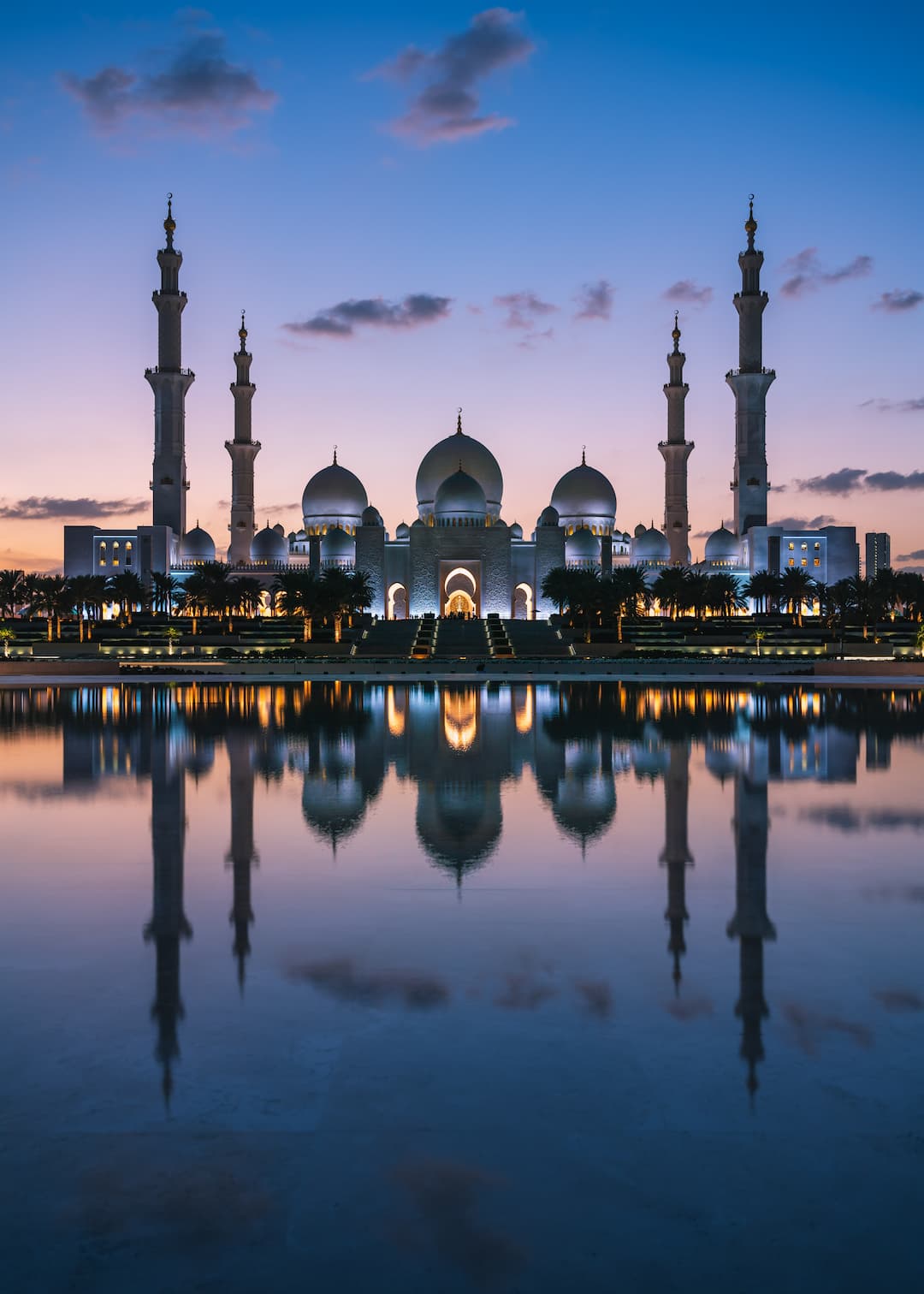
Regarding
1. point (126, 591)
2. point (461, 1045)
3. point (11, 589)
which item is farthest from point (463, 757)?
point (126, 591)

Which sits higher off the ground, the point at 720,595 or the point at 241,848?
the point at 720,595

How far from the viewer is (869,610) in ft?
188

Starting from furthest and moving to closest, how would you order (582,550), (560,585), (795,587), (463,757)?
1. (582,550)
2. (795,587)
3. (560,585)
4. (463,757)

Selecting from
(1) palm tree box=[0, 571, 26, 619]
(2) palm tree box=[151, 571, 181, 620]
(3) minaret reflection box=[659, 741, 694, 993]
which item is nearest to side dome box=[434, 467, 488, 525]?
(2) palm tree box=[151, 571, 181, 620]

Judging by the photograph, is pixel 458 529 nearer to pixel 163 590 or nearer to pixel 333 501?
pixel 333 501

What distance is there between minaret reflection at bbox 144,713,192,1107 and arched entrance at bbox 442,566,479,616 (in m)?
58.6

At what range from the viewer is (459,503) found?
2778 inches

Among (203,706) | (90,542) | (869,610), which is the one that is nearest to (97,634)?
(90,542)

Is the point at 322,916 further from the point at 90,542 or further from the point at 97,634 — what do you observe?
the point at 90,542

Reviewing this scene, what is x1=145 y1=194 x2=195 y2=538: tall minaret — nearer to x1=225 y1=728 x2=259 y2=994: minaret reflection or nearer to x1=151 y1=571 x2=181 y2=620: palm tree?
x1=151 y1=571 x2=181 y2=620: palm tree

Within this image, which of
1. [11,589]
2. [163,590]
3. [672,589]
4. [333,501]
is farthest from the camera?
[333,501]

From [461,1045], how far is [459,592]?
2729 inches

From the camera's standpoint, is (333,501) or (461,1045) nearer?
(461,1045)

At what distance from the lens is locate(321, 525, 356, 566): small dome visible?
73.3 metres
